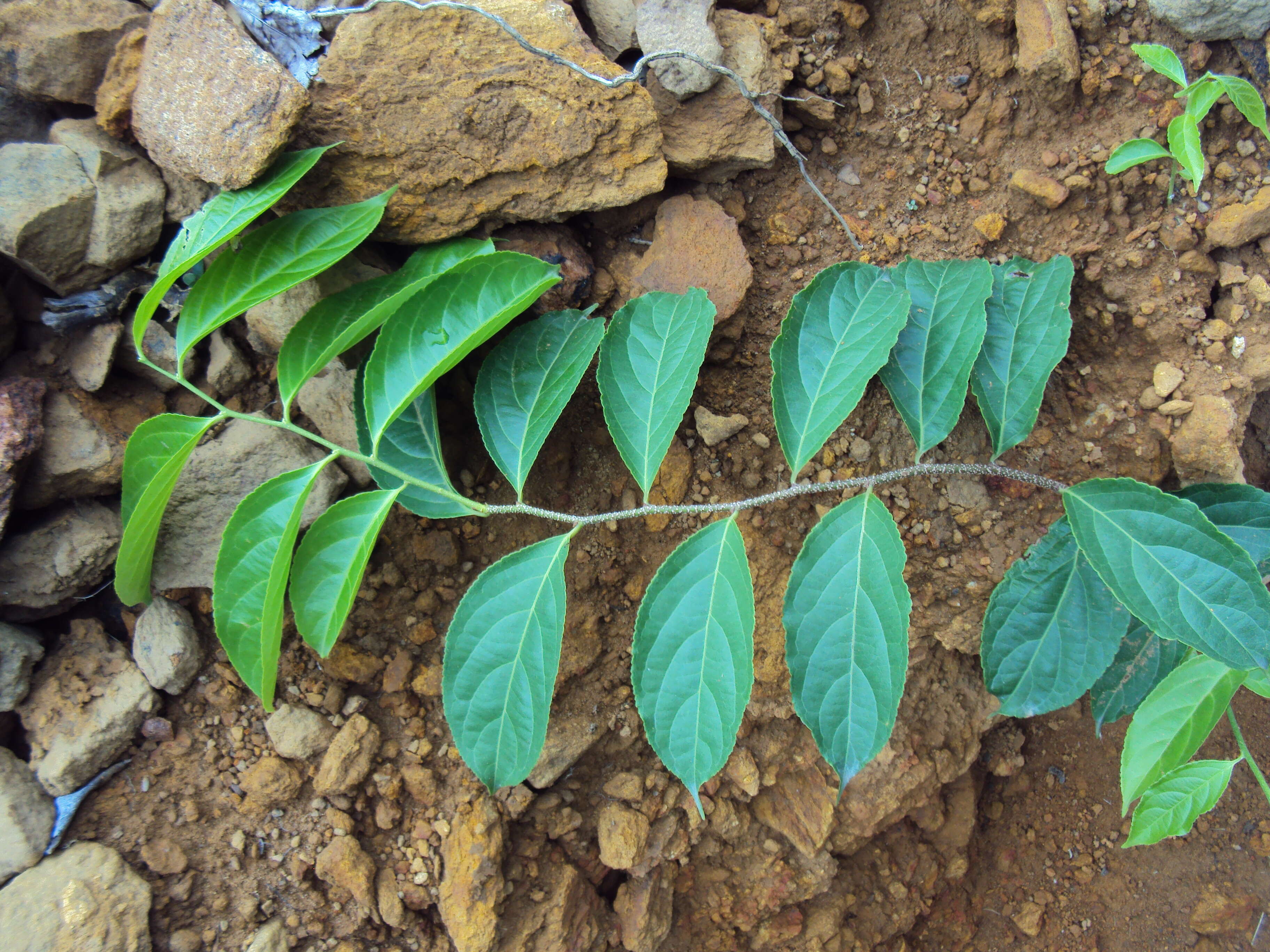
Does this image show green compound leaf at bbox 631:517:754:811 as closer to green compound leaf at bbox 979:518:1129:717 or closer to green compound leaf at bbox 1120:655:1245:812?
green compound leaf at bbox 979:518:1129:717

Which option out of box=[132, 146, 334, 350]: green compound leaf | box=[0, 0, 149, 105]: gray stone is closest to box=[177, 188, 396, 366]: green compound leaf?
box=[132, 146, 334, 350]: green compound leaf

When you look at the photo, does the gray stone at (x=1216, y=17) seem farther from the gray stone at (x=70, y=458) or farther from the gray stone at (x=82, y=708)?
the gray stone at (x=82, y=708)

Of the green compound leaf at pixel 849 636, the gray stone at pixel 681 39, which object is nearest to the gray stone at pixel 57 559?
the green compound leaf at pixel 849 636

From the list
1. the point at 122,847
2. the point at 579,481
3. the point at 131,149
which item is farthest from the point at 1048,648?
the point at 131,149

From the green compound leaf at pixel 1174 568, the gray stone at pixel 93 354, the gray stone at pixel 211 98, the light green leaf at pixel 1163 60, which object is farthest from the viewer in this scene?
the gray stone at pixel 93 354

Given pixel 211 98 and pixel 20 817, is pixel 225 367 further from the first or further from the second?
pixel 20 817

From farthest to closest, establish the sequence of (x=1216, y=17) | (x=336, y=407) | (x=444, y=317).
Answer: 1. (x=336, y=407)
2. (x=1216, y=17)
3. (x=444, y=317)

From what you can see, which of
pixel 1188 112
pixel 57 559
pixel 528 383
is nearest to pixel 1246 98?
pixel 1188 112
